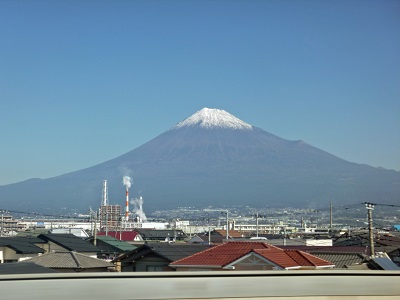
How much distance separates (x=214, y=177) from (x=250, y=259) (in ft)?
17.7

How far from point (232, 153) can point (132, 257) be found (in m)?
2.61

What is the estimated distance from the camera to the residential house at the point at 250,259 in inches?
109

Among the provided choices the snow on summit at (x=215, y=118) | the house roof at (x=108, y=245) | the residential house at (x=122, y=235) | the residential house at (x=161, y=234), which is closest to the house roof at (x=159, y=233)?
the residential house at (x=161, y=234)

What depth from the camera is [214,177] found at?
27.5 ft

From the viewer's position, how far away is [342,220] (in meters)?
4.52

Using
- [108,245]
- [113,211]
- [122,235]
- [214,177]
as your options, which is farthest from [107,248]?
[122,235]

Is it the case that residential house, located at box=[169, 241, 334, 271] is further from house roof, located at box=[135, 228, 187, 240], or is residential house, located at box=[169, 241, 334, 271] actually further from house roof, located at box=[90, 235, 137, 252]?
house roof, located at box=[135, 228, 187, 240]

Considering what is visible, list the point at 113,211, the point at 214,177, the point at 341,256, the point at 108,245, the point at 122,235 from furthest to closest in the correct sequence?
1. the point at 122,235
2. the point at 214,177
3. the point at 108,245
4. the point at 341,256
5. the point at 113,211

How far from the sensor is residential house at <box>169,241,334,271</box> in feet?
9.12

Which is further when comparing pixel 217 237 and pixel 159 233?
pixel 159 233

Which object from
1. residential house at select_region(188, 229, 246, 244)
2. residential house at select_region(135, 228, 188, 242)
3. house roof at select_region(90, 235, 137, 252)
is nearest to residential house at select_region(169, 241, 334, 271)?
house roof at select_region(90, 235, 137, 252)

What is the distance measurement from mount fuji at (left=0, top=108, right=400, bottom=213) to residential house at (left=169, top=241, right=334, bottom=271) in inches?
18.2

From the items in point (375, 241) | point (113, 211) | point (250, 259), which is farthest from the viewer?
point (375, 241)

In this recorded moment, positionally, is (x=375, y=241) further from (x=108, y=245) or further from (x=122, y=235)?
(x=122, y=235)
